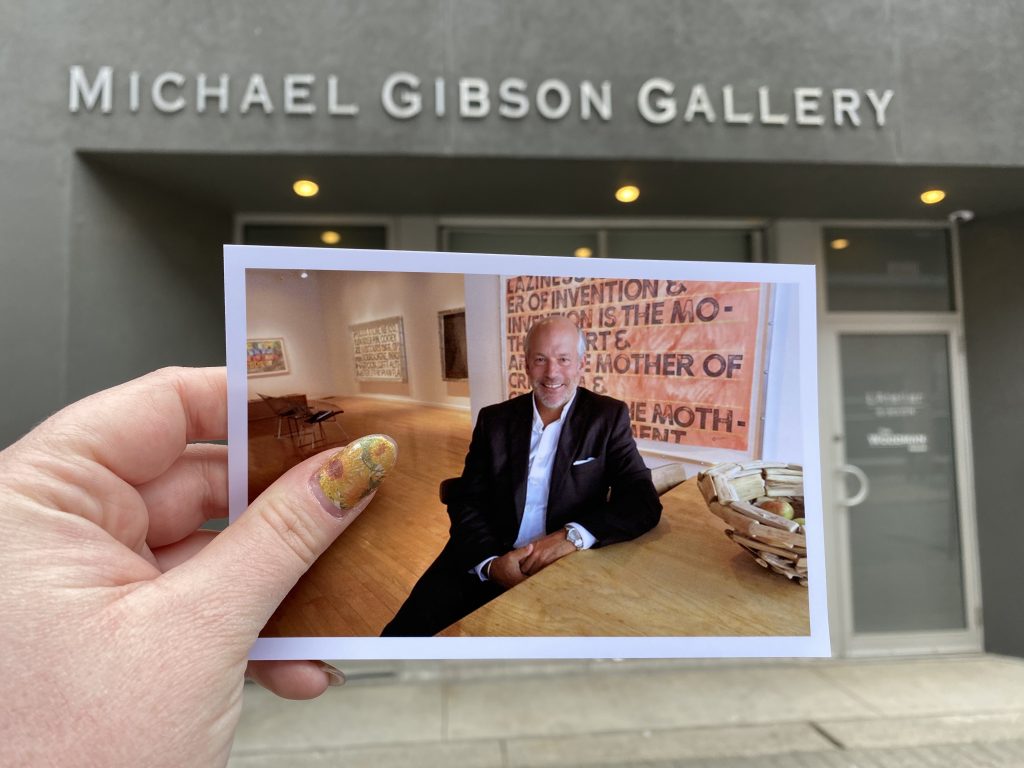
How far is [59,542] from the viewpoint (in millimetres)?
1000

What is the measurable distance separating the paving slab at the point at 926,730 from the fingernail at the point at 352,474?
11.9 feet

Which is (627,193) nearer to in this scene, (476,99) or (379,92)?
(476,99)

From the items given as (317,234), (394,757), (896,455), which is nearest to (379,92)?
(317,234)

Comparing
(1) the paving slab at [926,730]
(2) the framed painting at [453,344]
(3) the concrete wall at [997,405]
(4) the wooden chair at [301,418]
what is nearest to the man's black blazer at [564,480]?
(2) the framed painting at [453,344]

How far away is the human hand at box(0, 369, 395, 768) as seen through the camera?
90 centimetres

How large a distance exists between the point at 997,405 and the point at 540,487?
16.1 ft

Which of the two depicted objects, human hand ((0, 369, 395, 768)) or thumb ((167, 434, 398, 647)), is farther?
thumb ((167, 434, 398, 647))

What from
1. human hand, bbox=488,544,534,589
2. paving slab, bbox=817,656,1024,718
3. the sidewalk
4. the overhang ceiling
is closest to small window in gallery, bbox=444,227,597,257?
the overhang ceiling

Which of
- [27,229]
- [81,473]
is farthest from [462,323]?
[27,229]

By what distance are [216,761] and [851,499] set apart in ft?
15.5

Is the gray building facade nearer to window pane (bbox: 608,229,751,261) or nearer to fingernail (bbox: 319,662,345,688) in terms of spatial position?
window pane (bbox: 608,229,751,261)

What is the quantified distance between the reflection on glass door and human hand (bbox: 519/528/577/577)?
4194 millimetres

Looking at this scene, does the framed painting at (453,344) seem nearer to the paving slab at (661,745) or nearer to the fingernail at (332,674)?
the fingernail at (332,674)

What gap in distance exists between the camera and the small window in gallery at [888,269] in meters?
4.58
